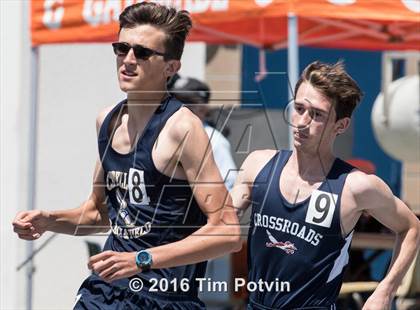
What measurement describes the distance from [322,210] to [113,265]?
2.90 ft

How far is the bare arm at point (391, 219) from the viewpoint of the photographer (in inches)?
149

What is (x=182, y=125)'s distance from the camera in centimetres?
357

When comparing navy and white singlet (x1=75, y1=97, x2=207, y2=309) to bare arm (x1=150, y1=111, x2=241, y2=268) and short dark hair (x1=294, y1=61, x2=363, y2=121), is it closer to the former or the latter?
bare arm (x1=150, y1=111, x2=241, y2=268)

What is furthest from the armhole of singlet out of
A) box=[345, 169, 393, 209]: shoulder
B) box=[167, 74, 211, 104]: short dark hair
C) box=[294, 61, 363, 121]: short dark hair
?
box=[167, 74, 211, 104]: short dark hair

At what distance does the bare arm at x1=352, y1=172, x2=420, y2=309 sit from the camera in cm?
379

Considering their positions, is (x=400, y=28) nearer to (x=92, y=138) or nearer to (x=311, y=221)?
(x=92, y=138)

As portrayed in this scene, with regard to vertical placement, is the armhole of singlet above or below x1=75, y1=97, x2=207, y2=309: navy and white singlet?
above

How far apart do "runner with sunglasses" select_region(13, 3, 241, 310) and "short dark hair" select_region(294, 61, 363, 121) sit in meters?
0.50

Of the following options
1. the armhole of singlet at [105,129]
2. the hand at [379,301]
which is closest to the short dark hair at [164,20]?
the armhole of singlet at [105,129]

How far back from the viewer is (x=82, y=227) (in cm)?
397

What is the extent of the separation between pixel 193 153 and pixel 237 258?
503cm

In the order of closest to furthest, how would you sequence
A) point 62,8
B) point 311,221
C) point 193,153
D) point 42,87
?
point 193,153 → point 311,221 → point 62,8 → point 42,87

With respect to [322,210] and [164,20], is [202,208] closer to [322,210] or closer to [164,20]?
[322,210]

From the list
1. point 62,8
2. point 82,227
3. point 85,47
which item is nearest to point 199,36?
point 85,47
